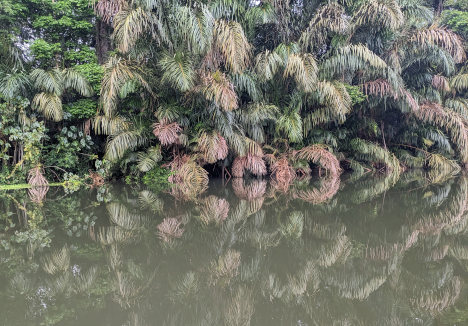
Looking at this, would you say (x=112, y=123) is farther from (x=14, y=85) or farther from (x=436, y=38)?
(x=436, y=38)

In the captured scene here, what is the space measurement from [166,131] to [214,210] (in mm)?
3708

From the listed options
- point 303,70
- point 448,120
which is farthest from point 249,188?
point 448,120

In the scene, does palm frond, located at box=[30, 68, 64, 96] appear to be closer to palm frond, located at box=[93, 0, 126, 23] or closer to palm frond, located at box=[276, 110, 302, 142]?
palm frond, located at box=[93, 0, 126, 23]

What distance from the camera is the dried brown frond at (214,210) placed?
4.85 m

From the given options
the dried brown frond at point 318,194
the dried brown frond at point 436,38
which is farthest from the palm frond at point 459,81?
the dried brown frond at point 318,194

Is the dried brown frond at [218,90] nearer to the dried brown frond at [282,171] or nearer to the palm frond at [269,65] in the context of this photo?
the palm frond at [269,65]

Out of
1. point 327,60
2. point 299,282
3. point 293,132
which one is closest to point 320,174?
point 293,132

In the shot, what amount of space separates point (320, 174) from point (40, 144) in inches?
300

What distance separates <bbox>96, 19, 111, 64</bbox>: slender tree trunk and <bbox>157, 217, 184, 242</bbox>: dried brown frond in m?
8.36

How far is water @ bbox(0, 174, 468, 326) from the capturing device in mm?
2334

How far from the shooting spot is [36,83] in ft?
28.0

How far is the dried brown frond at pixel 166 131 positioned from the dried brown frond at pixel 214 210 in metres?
2.42

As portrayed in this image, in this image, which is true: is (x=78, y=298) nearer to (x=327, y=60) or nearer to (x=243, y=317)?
(x=243, y=317)

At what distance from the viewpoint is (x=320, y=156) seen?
10391mm
